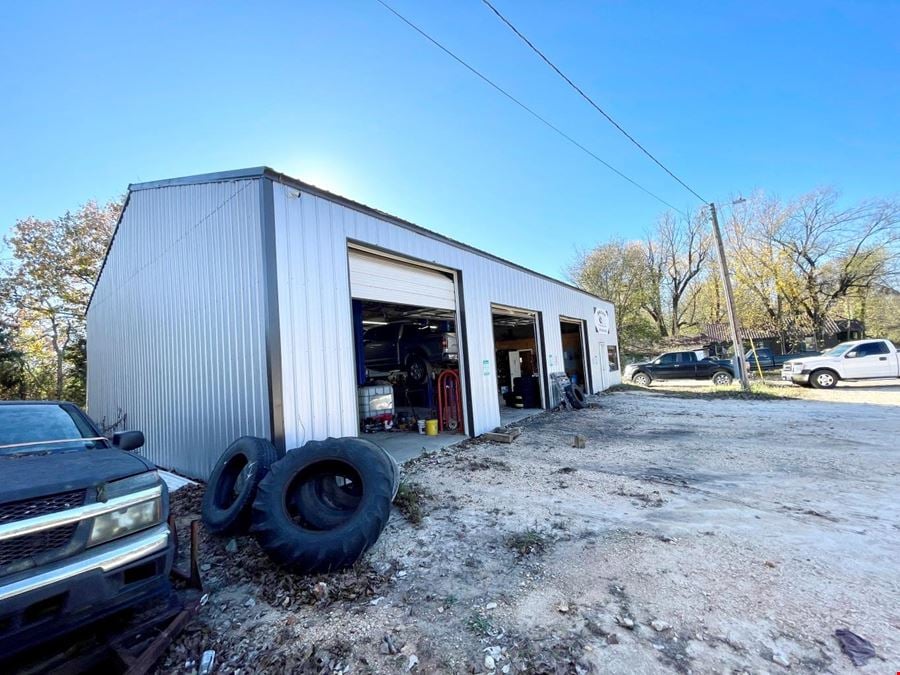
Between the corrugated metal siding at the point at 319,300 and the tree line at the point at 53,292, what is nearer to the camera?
the corrugated metal siding at the point at 319,300

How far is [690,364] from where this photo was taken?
1688cm

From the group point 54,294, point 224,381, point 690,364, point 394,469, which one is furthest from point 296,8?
point 54,294

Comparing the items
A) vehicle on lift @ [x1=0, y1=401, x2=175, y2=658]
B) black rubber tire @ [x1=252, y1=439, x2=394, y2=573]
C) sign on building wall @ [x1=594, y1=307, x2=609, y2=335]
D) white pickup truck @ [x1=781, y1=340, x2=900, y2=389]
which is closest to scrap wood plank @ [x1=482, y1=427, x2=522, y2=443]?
black rubber tire @ [x1=252, y1=439, x2=394, y2=573]

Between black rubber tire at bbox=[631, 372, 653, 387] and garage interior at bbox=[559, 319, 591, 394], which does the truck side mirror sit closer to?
garage interior at bbox=[559, 319, 591, 394]

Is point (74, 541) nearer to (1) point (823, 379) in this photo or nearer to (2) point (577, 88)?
(2) point (577, 88)

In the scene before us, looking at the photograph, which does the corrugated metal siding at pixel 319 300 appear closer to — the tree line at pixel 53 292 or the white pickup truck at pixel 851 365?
the white pickup truck at pixel 851 365

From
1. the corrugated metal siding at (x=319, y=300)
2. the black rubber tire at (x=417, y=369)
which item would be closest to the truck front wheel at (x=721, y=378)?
the black rubber tire at (x=417, y=369)

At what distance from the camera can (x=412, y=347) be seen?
9125 millimetres

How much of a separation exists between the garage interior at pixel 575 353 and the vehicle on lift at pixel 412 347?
6278 millimetres

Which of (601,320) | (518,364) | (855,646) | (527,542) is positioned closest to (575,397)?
(518,364)

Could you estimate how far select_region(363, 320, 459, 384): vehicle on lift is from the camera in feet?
27.8

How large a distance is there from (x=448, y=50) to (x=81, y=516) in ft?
23.0

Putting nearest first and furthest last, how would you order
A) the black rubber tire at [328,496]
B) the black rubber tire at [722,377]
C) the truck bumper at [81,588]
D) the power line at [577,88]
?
the truck bumper at [81,588] < the black rubber tire at [328,496] < the power line at [577,88] < the black rubber tire at [722,377]

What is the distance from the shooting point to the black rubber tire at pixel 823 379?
1262 cm
